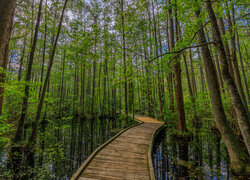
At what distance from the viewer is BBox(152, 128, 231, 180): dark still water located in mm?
4008

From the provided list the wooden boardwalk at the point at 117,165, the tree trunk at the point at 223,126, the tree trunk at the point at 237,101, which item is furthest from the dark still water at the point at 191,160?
the tree trunk at the point at 237,101

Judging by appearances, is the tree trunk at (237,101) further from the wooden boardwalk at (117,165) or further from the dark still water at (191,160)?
the wooden boardwalk at (117,165)

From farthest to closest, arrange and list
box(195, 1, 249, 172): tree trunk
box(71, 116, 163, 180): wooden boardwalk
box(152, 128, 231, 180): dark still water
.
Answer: box(152, 128, 231, 180): dark still water < box(195, 1, 249, 172): tree trunk < box(71, 116, 163, 180): wooden boardwalk

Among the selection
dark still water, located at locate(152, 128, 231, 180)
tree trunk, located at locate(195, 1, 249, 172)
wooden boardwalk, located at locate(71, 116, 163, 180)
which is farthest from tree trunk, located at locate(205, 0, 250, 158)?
wooden boardwalk, located at locate(71, 116, 163, 180)

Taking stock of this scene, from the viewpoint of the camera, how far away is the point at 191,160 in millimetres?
5000

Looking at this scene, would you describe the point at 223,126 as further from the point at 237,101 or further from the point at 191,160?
the point at 191,160

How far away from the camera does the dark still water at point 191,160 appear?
401 cm

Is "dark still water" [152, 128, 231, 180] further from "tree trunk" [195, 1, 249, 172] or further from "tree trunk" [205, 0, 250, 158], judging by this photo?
"tree trunk" [205, 0, 250, 158]

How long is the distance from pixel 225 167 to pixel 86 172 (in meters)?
5.46

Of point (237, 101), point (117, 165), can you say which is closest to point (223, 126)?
point (237, 101)

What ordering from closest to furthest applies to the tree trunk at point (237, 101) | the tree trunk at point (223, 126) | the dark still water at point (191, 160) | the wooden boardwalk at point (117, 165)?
1. the wooden boardwalk at point (117, 165)
2. the tree trunk at point (237, 101)
3. the tree trunk at point (223, 126)
4. the dark still water at point (191, 160)

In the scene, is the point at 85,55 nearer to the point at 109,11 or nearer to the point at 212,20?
the point at 212,20

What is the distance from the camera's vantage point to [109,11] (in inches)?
513

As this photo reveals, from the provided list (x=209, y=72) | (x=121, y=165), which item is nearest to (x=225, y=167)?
(x=209, y=72)
